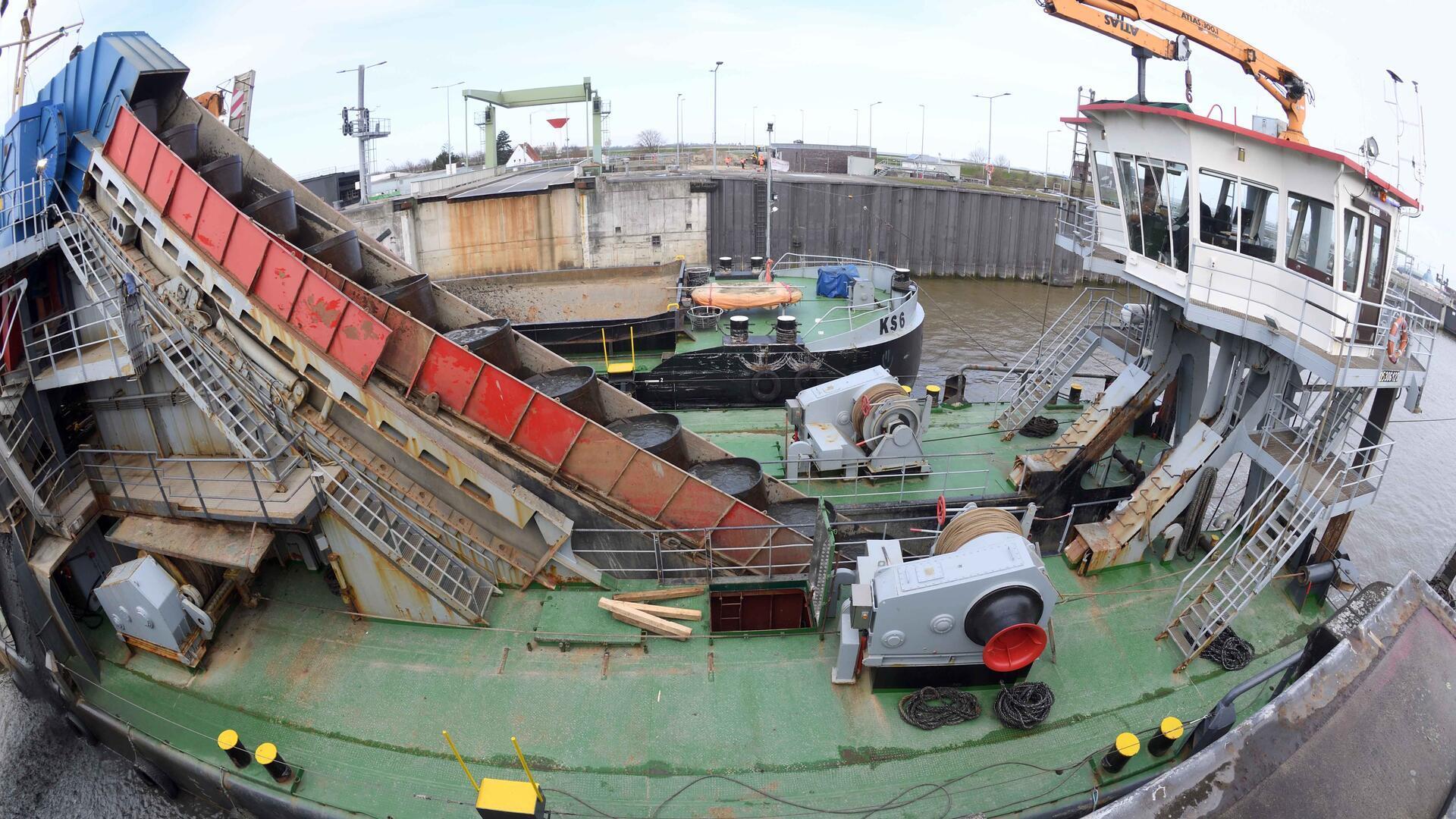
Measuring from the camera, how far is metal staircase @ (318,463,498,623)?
931cm

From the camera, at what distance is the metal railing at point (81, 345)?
991cm

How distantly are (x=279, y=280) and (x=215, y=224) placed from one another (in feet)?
4.08

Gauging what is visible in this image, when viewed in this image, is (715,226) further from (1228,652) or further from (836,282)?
(1228,652)

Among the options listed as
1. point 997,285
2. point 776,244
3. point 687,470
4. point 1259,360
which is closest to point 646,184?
point 776,244

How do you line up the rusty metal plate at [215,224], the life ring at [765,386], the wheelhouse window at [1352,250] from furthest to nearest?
the life ring at [765,386]
the rusty metal plate at [215,224]
the wheelhouse window at [1352,250]

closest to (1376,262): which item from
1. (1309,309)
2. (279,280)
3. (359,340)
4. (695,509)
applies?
(1309,309)

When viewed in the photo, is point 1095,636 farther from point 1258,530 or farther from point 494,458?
point 494,458

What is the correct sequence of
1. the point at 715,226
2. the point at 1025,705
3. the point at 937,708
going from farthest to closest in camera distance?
the point at 715,226, the point at 937,708, the point at 1025,705

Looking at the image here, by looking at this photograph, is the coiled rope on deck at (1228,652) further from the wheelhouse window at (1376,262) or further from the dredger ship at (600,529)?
the wheelhouse window at (1376,262)

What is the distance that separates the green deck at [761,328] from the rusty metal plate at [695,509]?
9.36m

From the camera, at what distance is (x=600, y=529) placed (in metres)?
9.96

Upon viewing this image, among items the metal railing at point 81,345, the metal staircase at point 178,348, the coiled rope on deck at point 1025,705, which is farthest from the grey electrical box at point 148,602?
the coiled rope on deck at point 1025,705

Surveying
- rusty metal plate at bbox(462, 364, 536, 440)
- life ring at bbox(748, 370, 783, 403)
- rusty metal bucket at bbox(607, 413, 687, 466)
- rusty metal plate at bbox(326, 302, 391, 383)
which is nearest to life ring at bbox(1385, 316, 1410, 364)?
rusty metal bucket at bbox(607, 413, 687, 466)

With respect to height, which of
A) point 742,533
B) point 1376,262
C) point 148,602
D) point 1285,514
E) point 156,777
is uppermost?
point 1376,262
